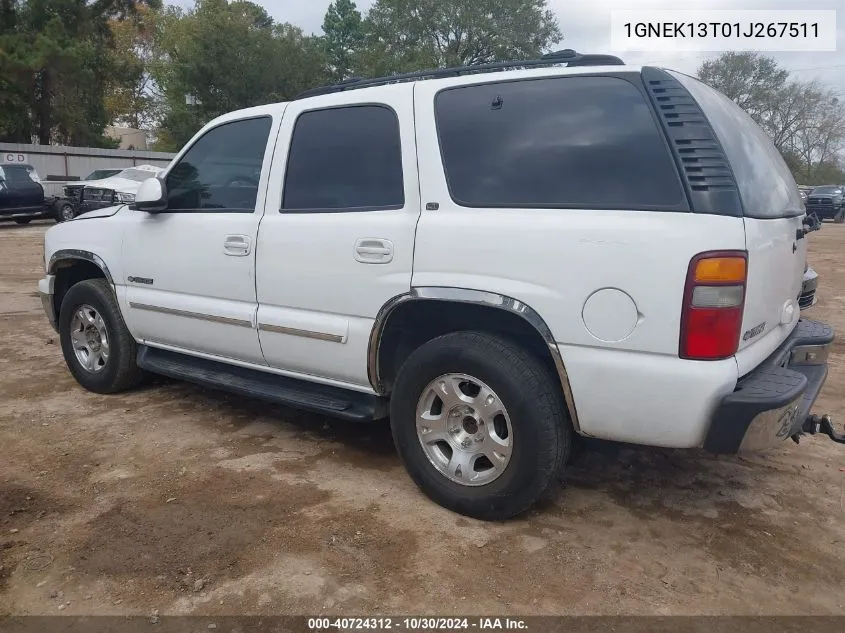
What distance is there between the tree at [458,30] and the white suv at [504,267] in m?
37.0

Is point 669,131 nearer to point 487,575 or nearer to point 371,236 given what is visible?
point 371,236

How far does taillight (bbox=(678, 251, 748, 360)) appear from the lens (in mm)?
2611

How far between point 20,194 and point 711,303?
68.3ft

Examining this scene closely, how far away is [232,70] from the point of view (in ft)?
122

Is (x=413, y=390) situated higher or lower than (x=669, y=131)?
lower

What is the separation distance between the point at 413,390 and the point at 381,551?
0.71 metres

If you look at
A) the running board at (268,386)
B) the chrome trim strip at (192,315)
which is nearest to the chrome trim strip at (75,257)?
the chrome trim strip at (192,315)

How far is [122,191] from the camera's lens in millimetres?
18734

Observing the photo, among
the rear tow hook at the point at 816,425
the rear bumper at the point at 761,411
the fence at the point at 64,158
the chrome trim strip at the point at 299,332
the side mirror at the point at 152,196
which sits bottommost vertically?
the rear tow hook at the point at 816,425

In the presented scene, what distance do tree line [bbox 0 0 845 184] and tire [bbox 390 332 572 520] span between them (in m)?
24.1

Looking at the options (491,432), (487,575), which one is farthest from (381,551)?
(491,432)

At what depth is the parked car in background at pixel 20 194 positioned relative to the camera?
63.3 feet

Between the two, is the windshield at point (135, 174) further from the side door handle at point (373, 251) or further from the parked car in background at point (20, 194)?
the side door handle at point (373, 251)

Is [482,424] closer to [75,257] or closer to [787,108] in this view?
[75,257]
